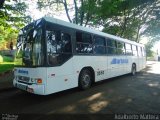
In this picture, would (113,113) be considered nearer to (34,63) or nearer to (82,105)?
(82,105)

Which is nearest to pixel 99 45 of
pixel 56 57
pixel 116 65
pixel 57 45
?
pixel 116 65

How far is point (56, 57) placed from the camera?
7613 millimetres

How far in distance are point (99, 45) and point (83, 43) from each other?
161cm

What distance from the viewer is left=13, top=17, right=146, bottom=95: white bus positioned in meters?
7.16

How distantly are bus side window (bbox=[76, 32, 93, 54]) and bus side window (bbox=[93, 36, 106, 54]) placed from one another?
512mm

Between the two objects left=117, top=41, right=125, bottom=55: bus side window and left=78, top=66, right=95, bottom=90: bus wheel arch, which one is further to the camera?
left=117, top=41, right=125, bottom=55: bus side window

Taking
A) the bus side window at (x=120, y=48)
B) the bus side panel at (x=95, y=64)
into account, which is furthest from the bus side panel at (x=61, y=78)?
the bus side window at (x=120, y=48)

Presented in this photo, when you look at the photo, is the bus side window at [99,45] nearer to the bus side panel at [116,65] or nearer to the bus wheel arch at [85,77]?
the bus side panel at [116,65]

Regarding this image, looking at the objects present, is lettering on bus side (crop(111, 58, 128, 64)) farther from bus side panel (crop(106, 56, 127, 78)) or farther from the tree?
the tree

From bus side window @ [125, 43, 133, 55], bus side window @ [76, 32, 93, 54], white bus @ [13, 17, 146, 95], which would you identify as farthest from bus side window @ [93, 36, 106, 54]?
bus side window @ [125, 43, 133, 55]

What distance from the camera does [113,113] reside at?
612 centimetres

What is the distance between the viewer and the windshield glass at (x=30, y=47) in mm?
7200

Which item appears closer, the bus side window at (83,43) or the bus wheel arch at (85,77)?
the bus side window at (83,43)

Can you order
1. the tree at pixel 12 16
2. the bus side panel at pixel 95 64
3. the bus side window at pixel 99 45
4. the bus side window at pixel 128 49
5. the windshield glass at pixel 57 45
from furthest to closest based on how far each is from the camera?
1. the tree at pixel 12 16
2. the bus side window at pixel 128 49
3. the bus side window at pixel 99 45
4. the bus side panel at pixel 95 64
5. the windshield glass at pixel 57 45
